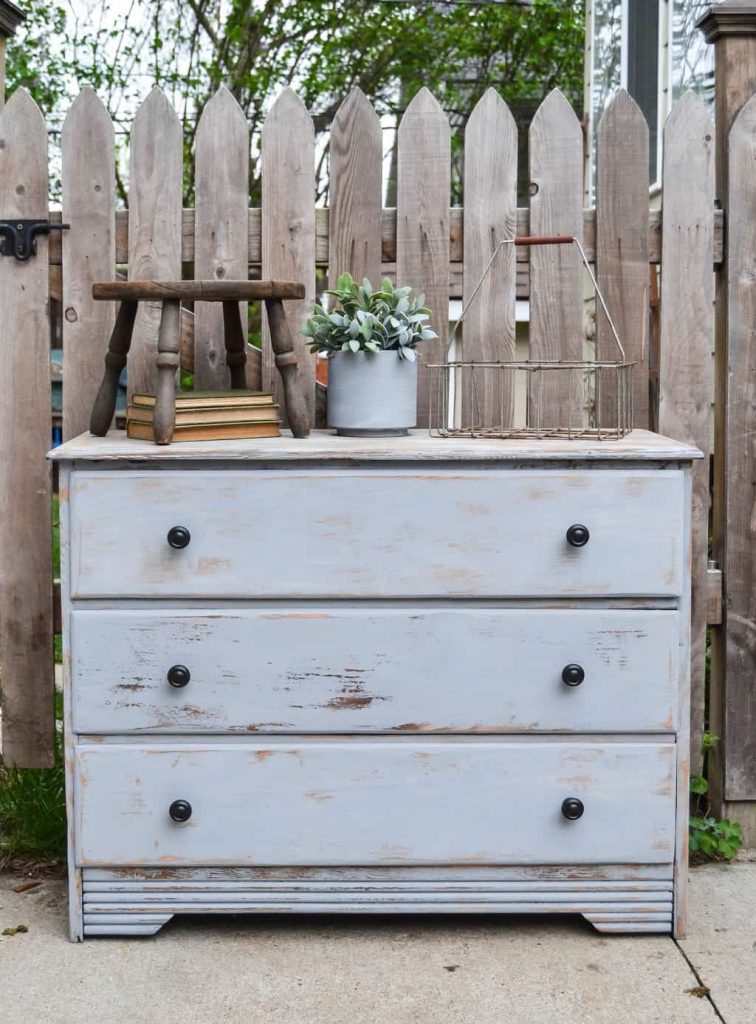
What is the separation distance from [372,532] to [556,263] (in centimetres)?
108

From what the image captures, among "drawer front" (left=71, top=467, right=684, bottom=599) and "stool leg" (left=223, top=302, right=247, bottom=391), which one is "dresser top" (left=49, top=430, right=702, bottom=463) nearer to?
"drawer front" (left=71, top=467, right=684, bottom=599)

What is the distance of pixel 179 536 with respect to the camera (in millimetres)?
2637

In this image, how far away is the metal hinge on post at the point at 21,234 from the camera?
326cm

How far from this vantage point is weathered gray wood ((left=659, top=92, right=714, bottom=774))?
3268 millimetres

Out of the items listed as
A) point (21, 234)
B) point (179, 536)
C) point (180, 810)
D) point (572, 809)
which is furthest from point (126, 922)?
point (21, 234)

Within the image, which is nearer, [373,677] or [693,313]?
[373,677]

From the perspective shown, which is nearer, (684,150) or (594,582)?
(594,582)

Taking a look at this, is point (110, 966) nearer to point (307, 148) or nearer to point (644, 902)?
point (644, 902)

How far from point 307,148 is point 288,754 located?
1634 mm

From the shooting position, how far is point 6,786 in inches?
133

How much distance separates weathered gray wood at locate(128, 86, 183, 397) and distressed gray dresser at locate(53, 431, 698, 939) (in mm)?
779

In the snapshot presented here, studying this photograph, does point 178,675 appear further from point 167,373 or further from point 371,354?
point 371,354

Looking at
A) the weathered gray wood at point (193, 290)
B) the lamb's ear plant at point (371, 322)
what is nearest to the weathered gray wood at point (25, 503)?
the weathered gray wood at point (193, 290)

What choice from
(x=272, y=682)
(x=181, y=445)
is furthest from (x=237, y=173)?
(x=272, y=682)
